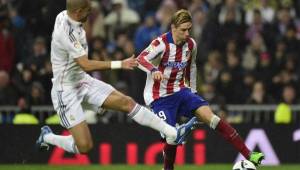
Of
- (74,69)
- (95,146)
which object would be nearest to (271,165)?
(95,146)

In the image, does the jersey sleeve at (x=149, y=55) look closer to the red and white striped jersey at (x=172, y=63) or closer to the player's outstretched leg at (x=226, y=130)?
the red and white striped jersey at (x=172, y=63)

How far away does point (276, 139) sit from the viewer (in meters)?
15.9

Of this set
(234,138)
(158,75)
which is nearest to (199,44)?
(234,138)

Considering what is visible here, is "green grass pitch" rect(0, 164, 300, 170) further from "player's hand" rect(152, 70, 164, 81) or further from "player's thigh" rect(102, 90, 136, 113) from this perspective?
"player's hand" rect(152, 70, 164, 81)

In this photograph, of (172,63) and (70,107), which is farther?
(172,63)

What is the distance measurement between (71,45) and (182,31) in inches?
63.6

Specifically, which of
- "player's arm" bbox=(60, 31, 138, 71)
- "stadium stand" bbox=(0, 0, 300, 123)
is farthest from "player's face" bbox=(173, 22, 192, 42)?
"stadium stand" bbox=(0, 0, 300, 123)

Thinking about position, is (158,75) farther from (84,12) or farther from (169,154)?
(169,154)

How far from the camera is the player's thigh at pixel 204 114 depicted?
1191 cm

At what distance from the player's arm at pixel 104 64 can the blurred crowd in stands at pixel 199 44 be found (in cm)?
589

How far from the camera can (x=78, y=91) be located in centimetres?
1151

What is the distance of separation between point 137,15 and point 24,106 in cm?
351

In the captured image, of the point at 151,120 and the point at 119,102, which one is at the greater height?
the point at 119,102

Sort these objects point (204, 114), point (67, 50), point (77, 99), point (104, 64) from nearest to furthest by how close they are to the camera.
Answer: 1. point (104, 64)
2. point (67, 50)
3. point (77, 99)
4. point (204, 114)
